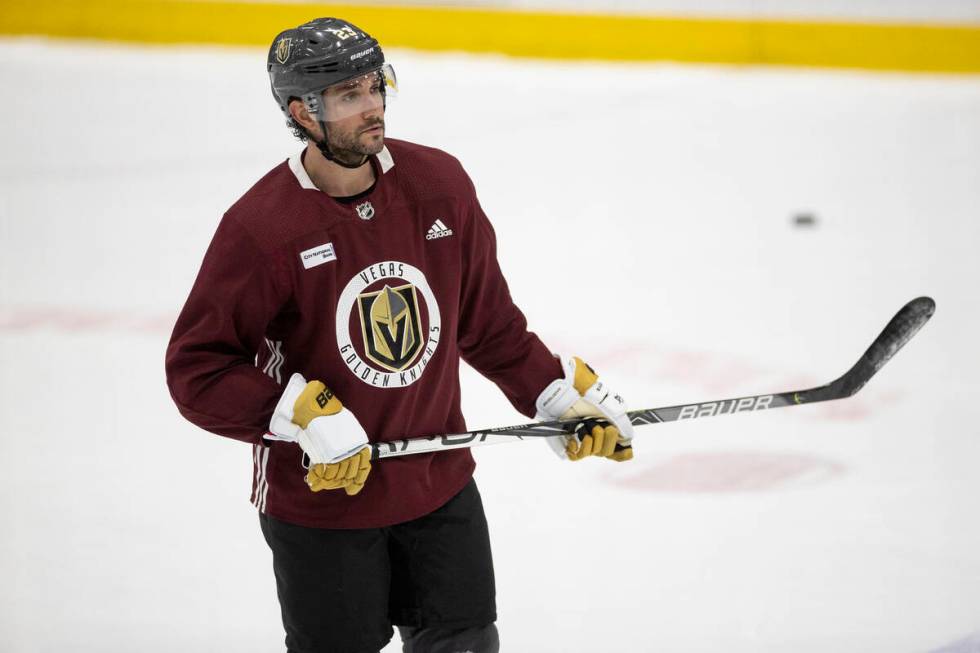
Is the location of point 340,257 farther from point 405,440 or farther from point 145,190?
point 145,190

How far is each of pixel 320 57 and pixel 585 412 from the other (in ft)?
2.17

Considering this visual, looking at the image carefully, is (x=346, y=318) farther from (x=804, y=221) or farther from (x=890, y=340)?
(x=804, y=221)

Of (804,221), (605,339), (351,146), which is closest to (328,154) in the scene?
(351,146)

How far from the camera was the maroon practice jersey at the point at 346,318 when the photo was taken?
1616 mm

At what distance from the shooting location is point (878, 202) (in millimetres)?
4742

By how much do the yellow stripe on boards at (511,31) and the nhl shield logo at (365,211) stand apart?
4488 mm

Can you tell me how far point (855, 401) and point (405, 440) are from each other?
6.44ft

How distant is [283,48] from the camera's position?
1.67m

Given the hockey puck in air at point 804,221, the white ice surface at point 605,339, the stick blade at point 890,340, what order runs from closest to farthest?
the stick blade at point 890,340, the white ice surface at point 605,339, the hockey puck in air at point 804,221

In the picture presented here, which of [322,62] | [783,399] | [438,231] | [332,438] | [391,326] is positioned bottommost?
[783,399]

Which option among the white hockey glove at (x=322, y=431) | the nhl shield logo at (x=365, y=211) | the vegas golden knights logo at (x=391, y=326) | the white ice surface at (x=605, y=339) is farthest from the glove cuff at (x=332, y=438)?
the white ice surface at (x=605, y=339)

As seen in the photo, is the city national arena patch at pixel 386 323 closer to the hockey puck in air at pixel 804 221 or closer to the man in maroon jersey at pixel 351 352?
the man in maroon jersey at pixel 351 352

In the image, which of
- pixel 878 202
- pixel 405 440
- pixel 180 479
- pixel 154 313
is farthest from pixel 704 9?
pixel 405 440

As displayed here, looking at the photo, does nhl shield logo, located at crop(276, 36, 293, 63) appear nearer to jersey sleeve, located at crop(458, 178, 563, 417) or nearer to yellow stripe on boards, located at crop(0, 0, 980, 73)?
jersey sleeve, located at crop(458, 178, 563, 417)
